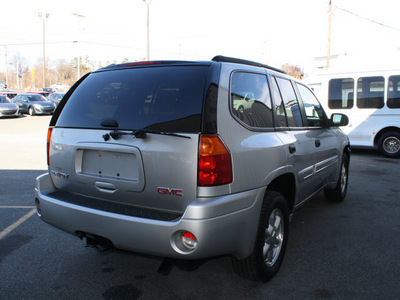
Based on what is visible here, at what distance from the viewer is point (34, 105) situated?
25.5 meters

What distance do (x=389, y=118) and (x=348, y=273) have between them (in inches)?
343

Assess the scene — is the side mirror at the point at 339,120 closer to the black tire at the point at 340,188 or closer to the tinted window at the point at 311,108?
the tinted window at the point at 311,108

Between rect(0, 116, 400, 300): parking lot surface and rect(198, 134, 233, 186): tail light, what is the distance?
0.92 meters

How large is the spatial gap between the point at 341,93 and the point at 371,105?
3.39 feet

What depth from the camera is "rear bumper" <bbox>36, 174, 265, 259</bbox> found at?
232cm

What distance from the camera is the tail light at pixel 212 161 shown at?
237 centimetres

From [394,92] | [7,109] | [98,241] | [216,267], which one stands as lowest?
[216,267]

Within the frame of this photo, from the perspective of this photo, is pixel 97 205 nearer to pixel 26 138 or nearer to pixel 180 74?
pixel 180 74

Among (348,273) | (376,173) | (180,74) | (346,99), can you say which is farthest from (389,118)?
(180,74)

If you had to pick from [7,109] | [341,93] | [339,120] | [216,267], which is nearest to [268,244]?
[216,267]

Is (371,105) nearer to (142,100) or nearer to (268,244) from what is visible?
(268,244)

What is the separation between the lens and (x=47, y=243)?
3828 mm

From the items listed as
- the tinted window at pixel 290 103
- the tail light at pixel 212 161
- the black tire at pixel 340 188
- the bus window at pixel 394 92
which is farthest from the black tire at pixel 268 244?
the bus window at pixel 394 92

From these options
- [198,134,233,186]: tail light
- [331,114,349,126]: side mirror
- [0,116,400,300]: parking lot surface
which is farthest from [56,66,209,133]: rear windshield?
[331,114,349,126]: side mirror
